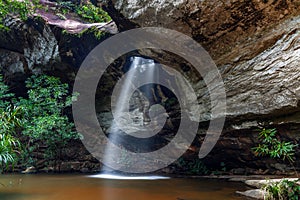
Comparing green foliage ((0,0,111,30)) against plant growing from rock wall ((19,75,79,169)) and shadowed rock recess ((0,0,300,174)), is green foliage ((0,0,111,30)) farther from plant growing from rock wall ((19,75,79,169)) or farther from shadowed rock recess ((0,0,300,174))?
shadowed rock recess ((0,0,300,174))

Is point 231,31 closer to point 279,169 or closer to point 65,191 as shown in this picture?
→ point 279,169

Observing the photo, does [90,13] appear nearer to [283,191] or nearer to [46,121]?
[46,121]

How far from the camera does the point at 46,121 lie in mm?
6715

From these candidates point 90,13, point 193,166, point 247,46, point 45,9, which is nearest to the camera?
point 247,46

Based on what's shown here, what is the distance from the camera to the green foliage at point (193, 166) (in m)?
7.00

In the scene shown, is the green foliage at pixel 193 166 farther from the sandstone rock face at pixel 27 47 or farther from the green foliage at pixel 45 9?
the green foliage at pixel 45 9

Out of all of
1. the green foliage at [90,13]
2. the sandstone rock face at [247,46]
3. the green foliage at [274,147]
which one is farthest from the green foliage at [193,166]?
the green foliage at [90,13]

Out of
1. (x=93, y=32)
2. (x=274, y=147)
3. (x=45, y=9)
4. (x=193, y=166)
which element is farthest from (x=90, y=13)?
(x=274, y=147)

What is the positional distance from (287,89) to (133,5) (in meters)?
3.52

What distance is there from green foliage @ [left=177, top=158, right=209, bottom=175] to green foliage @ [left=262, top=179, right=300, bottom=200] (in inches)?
147

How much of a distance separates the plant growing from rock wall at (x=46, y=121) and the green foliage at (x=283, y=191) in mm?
5672

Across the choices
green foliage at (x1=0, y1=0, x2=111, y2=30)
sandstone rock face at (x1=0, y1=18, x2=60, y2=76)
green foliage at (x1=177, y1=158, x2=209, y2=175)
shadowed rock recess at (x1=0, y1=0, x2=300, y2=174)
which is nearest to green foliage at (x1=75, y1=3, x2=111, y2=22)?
green foliage at (x1=0, y1=0, x2=111, y2=30)

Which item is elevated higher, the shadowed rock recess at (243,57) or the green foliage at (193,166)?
the shadowed rock recess at (243,57)

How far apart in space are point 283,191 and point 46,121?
611 cm
